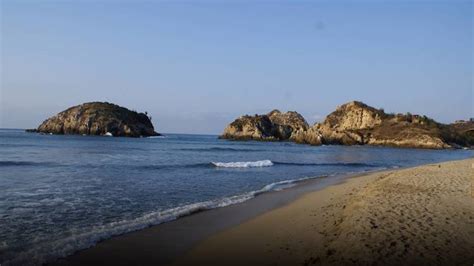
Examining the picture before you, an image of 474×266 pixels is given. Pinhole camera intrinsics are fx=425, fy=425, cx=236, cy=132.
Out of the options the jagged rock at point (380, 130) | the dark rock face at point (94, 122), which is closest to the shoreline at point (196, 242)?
the jagged rock at point (380, 130)

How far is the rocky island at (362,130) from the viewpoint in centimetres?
11768

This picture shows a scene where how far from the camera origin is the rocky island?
386ft

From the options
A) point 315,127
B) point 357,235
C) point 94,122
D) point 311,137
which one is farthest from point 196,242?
point 94,122

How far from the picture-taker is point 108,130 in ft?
500

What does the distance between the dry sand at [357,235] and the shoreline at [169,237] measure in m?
0.45

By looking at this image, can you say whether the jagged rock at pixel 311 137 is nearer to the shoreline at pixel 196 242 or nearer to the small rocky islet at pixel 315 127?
the small rocky islet at pixel 315 127

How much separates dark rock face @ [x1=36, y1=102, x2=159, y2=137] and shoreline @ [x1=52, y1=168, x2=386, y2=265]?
144 meters

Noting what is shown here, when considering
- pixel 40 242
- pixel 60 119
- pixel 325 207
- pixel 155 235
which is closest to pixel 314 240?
pixel 155 235

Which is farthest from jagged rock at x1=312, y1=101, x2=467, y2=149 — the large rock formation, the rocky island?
the large rock formation

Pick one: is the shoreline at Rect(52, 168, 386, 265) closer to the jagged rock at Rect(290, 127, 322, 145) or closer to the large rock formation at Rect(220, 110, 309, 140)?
the jagged rock at Rect(290, 127, 322, 145)

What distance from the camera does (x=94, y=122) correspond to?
153 metres

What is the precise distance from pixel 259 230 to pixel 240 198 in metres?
6.28

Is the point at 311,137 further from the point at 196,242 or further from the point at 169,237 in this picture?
the point at 196,242

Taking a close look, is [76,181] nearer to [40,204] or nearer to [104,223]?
[40,204]
